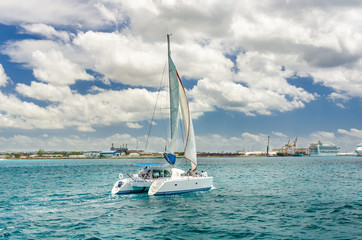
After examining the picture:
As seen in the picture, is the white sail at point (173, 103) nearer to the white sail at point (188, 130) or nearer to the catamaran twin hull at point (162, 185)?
the white sail at point (188, 130)

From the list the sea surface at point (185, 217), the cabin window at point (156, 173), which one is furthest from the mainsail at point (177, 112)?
the sea surface at point (185, 217)

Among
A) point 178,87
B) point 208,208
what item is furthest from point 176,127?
point 208,208

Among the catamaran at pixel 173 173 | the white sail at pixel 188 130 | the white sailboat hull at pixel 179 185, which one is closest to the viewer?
the white sailboat hull at pixel 179 185

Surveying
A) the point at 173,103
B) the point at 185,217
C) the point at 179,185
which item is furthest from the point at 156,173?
the point at 185,217

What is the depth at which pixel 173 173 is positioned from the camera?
32.1 metres

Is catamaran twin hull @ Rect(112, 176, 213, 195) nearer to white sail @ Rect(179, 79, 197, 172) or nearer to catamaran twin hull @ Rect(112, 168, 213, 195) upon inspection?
catamaran twin hull @ Rect(112, 168, 213, 195)

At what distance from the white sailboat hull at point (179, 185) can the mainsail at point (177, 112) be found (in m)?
1.92

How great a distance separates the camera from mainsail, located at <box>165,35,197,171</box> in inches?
1319

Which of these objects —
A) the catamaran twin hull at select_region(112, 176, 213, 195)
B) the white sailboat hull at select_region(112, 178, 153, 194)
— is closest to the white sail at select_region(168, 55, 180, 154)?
the catamaran twin hull at select_region(112, 176, 213, 195)

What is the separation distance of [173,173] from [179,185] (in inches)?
74.3

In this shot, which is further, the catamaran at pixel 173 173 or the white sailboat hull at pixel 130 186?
the white sailboat hull at pixel 130 186

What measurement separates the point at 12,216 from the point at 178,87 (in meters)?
20.1

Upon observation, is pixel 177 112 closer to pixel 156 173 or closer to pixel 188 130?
pixel 188 130

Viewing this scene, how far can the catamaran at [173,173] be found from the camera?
99.4 feet
